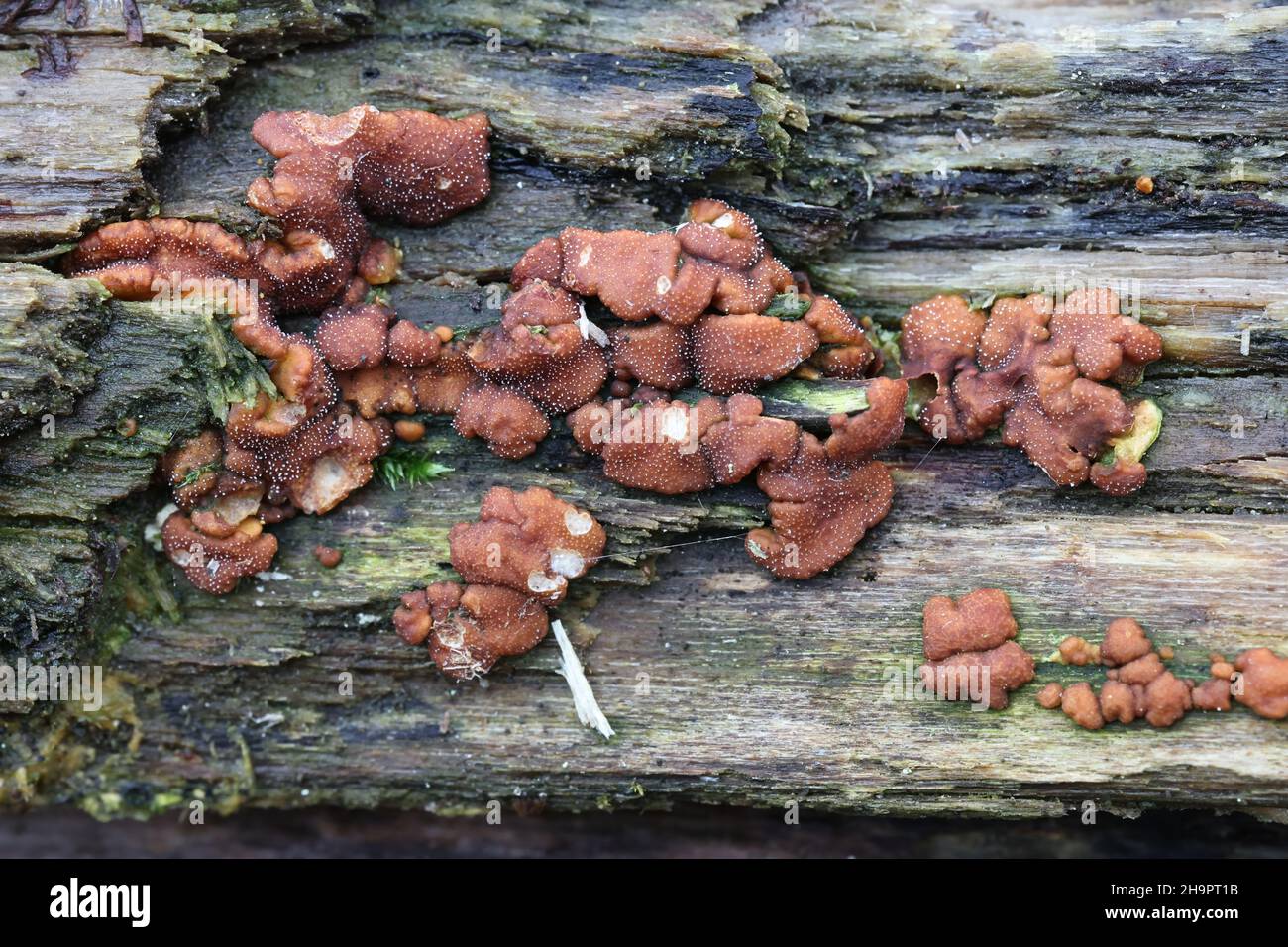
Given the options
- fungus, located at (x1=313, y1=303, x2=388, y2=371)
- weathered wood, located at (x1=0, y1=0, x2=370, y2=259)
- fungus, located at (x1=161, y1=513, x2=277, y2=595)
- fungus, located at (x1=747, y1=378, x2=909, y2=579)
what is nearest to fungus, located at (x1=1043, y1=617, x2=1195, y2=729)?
fungus, located at (x1=747, y1=378, x2=909, y2=579)

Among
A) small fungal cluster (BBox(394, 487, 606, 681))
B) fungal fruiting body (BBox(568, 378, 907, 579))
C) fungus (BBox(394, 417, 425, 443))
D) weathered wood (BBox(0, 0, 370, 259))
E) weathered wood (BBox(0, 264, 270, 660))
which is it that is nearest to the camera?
weathered wood (BBox(0, 264, 270, 660))

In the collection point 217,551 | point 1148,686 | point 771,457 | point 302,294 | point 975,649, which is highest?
point 302,294

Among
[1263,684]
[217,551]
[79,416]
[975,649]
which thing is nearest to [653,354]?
[975,649]

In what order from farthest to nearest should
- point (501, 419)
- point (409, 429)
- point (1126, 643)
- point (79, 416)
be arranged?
point (409, 429) < point (501, 419) < point (1126, 643) < point (79, 416)

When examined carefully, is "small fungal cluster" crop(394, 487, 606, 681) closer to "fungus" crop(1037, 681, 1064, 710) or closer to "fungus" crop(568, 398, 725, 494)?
"fungus" crop(568, 398, 725, 494)

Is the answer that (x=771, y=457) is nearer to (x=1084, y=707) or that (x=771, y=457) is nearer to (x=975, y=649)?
(x=975, y=649)

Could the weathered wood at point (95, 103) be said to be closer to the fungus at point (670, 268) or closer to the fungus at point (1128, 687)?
the fungus at point (670, 268)

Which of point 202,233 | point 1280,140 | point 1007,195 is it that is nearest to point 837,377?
point 1007,195
